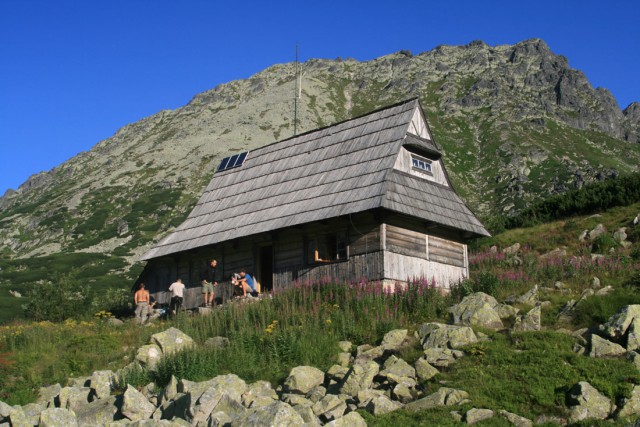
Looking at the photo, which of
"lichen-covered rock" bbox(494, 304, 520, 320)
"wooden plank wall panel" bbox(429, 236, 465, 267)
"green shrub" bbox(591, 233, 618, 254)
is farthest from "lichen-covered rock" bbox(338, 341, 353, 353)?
"green shrub" bbox(591, 233, 618, 254)

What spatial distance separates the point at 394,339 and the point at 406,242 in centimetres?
860

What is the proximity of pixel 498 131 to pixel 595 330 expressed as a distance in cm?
12961

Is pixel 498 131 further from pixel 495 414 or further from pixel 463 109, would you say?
pixel 495 414

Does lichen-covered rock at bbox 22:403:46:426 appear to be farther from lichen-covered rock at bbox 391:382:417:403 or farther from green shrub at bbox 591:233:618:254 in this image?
green shrub at bbox 591:233:618:254

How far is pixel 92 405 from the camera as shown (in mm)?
15375

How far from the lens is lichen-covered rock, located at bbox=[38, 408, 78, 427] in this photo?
44.5 ft

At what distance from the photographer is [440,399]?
12578mm

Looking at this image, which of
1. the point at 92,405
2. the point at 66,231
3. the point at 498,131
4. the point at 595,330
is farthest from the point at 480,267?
the point at 498,131

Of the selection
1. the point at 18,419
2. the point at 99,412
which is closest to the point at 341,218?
the point at 99,412

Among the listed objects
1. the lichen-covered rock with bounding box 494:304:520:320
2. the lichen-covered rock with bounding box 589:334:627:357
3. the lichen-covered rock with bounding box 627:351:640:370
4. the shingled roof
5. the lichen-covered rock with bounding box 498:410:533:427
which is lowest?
the lichen-covered rock with bounding box 498:410:533:427

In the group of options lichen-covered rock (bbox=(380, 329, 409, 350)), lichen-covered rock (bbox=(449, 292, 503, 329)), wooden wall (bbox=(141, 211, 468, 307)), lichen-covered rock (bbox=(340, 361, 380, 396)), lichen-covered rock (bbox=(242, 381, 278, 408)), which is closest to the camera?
lichen-covered rock (bbox=(340, 361, 380, 396))

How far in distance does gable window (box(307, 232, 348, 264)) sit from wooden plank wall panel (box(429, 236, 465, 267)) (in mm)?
3221

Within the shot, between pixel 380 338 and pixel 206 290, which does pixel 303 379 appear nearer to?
pixel 380 338

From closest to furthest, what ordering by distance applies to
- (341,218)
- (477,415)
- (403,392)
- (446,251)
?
(477,415)
(403,392)
(341,218)
(446,251)
